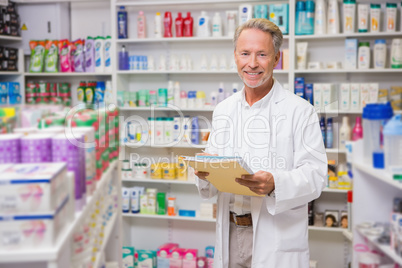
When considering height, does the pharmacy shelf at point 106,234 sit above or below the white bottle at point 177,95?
below

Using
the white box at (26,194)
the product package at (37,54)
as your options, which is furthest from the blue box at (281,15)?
the white box at (26,194)

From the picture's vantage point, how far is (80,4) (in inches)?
191

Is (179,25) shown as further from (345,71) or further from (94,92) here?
(345,71)

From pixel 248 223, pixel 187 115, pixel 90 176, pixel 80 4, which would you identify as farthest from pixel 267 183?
pixel 80 4

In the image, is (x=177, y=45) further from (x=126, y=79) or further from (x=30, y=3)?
(x=30, y=3)

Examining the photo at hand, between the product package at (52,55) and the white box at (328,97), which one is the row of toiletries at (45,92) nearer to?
the product package at (52,55)

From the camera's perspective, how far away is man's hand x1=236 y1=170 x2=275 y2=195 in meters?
2.11

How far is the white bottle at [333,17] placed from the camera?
4047mm

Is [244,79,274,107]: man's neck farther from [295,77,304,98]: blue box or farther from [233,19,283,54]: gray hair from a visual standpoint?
[295,77,304,98]: blue box

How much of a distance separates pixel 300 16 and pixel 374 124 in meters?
2.05

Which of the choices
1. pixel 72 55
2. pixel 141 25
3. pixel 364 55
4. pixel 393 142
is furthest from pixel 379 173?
pixel 72 55

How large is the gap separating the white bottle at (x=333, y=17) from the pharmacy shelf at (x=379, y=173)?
189 centimetres

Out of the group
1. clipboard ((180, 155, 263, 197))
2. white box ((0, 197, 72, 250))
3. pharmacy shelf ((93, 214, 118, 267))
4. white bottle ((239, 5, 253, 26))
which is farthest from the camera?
white bottle ((239, 5, 253, 26))

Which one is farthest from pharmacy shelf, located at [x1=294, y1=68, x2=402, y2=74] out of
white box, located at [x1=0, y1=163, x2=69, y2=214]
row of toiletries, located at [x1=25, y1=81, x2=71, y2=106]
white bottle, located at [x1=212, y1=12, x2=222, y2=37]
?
white box, located at [x1=0, y1=163, x2=69, y2=214]
